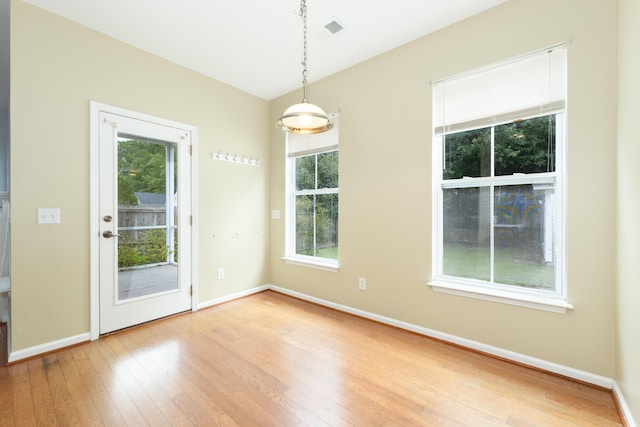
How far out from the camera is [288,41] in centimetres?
281

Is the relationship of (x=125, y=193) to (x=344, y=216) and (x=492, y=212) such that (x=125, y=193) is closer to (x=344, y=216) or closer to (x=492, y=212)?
(x=344, y=216)

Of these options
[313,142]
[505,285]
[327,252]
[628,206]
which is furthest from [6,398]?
[628,206]

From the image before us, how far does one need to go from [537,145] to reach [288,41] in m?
2.43

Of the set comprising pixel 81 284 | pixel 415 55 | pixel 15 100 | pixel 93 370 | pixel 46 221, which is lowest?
pixel 93 370

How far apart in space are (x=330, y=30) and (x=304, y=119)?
1.16 meters

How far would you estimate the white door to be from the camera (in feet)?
8.95

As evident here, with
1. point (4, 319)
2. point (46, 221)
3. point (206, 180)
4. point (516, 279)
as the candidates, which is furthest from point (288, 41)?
point (4, 319)

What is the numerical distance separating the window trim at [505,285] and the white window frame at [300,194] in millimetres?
1191

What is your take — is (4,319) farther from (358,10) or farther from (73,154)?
(358,10)

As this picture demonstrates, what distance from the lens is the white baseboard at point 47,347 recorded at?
2.24 m

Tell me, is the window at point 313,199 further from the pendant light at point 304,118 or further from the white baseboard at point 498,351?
the pendant light at point 304,118

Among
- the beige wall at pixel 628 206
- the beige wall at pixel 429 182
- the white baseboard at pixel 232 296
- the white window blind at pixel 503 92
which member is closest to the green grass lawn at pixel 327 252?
the beige wall at pixel 429 182

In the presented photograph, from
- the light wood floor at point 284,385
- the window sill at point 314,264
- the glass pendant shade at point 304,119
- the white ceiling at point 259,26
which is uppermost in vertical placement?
the white ceiling at point 259,26

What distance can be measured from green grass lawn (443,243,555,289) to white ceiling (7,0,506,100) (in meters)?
2.08
